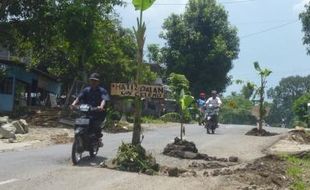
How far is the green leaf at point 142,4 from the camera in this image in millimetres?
12812

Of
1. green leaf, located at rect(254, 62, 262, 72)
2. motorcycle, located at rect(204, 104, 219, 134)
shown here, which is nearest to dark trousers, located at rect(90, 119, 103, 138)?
motorcycle, located at rect(204, 104, 219, 134)

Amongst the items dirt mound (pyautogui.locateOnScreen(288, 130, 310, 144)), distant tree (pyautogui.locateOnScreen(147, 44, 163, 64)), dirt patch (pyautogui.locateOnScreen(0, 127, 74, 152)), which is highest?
distant tree (pyautogui.locateOnScreen(147, 44, 163, 64))

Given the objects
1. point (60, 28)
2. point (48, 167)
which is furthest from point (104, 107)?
point (60, 28)

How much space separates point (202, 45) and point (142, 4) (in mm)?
39770

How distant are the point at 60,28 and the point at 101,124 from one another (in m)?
15.5

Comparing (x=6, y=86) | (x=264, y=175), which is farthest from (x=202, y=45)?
(x=264, y=175)

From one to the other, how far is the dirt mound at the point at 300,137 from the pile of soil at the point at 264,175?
8589mm

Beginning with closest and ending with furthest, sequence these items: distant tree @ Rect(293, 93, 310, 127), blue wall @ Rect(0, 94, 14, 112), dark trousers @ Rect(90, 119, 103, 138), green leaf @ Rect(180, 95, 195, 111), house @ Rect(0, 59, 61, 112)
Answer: dark trousers @ Rect(90, 119, 103, 138) → green leaf @ Rect(180, 95, 195, 111) → blue wall @ Rect(0, 94, 14, 112) → house @ Rect(0, 59, 61, 112) → distant tree @ Rect(293, 93, 310, 127)

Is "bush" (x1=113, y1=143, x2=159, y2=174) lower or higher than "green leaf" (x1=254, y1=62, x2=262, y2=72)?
lower

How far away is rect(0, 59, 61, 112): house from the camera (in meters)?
34.6

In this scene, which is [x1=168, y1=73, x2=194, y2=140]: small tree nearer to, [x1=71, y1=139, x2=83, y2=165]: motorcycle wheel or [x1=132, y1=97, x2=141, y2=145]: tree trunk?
[x1=132, y1=97, x2=141, y2=145]: tree trunk

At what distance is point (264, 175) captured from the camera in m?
11.3

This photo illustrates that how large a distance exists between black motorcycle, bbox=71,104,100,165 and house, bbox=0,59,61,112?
64.7 feet

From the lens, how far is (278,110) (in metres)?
105
